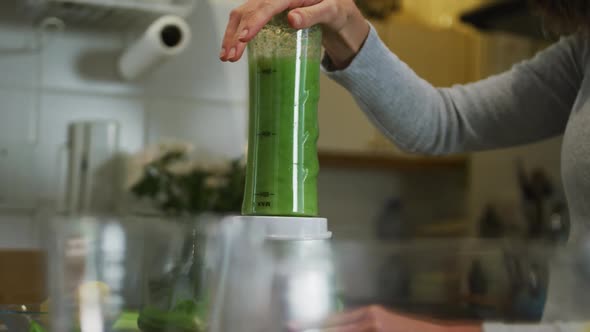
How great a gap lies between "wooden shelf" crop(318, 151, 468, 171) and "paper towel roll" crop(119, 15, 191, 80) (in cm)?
149

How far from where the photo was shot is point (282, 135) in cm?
61

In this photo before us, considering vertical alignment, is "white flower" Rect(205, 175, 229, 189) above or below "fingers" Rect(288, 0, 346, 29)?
below

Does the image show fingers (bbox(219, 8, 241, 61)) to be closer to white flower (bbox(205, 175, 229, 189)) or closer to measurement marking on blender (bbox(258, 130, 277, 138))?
measurement marking on blender (bbox(258, 130, 277, 138))

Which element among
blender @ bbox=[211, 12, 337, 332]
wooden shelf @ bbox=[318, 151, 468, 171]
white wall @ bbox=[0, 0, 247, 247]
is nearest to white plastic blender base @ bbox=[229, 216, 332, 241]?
blender @ bbox=[211, 12, 337, 332]

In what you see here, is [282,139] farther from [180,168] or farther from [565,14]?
[180,168]

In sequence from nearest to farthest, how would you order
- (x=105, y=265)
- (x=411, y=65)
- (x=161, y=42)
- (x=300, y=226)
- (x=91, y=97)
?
1. (x=105, y=265)
2. (x=300, y=226)
3. (x=161, y=42)
4. (x=91, y=97)
5. (x=411, y=65)

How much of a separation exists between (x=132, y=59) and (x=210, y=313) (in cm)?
141

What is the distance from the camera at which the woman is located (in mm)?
660

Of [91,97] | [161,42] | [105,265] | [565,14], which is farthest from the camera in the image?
[91,97]

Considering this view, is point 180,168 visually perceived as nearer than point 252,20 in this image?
No

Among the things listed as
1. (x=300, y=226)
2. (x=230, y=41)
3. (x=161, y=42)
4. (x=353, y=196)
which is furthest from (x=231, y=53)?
(x=353, y=196)

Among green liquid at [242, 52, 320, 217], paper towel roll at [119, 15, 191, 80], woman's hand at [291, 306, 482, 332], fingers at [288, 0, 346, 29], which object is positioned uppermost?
paper towel roll at [119, 15, 191, 80]

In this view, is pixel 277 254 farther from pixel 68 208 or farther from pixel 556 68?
pixel 68 208

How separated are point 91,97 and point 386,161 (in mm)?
1733
